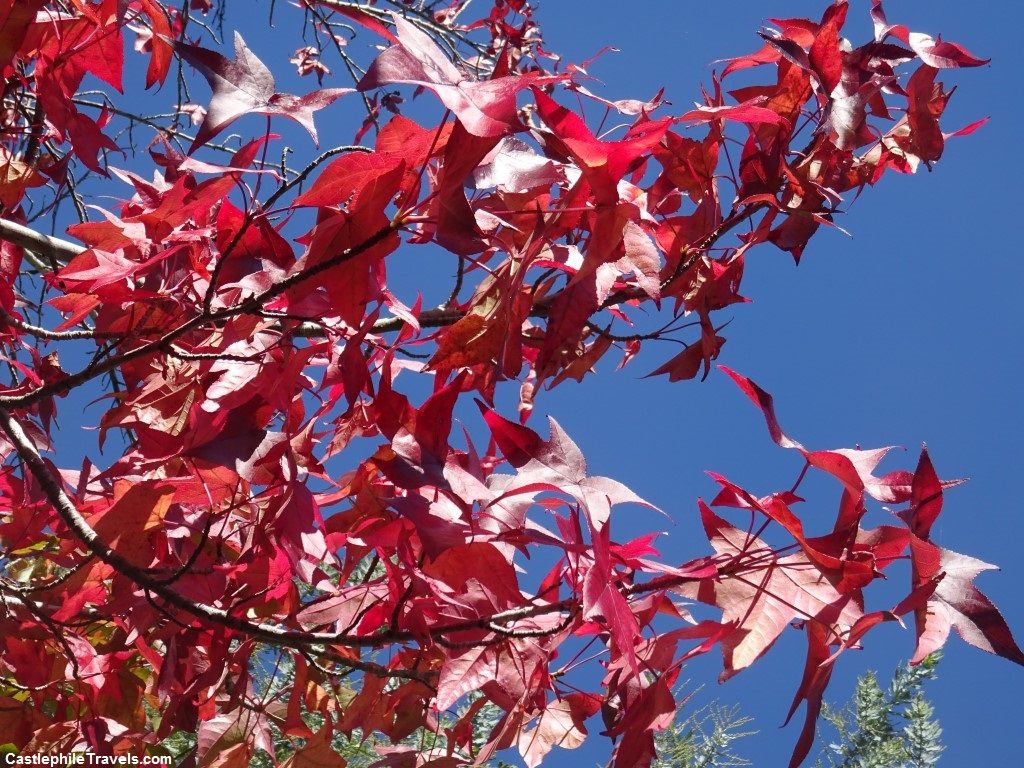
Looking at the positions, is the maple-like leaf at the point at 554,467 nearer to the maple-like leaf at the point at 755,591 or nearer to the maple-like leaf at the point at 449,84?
the maple-like leaf at the point at 755,591

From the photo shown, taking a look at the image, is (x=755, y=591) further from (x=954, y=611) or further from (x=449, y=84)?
(x=449, y=84)

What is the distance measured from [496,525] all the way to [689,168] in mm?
291

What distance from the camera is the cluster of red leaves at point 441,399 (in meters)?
0.48

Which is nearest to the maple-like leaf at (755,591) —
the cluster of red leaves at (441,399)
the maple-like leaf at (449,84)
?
the cluster of red leaves at (441,399)

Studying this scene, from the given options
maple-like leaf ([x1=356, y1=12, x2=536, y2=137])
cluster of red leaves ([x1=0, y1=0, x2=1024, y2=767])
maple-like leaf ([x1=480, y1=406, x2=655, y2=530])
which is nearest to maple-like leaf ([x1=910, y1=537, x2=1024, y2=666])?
cluster of red leaves ([x1=0, y1=0, x2=1024, y2=767])

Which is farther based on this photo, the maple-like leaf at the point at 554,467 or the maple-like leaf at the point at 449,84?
the maple-like leaf at the point at 554,467

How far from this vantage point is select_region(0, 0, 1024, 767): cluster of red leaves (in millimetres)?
481

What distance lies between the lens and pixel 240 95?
463 millimetres

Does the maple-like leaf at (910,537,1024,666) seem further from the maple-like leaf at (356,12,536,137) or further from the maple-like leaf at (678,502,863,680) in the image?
the maple-like leaf at (356,12,536,137)

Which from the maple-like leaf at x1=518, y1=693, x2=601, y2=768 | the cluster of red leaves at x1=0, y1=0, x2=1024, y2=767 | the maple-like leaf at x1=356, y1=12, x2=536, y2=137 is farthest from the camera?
the maple-like leaf at x1=518, y1=693, x2=601, y2=768

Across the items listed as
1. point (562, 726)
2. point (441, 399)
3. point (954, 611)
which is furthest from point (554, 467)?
point (562, 726)

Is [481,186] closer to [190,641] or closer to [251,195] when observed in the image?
[251,195]

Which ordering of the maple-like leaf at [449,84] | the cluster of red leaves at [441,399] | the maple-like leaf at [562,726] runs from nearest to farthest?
1. the maple-like leaf at [449,84]
2. the cluster of red leaves at [441,399]
3. the maple-like leaf at [562,726]

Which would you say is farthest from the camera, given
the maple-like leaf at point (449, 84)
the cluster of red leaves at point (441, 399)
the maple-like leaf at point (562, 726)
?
the maple-like leaf at point (562, 726)
